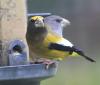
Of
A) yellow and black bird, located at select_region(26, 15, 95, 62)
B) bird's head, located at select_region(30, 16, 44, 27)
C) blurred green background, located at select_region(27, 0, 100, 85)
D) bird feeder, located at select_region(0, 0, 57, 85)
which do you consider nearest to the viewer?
bird feeder, located at select_region(0, 0, 57, 85)

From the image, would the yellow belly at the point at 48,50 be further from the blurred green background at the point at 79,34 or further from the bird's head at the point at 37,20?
the blurred green background at the point at 79,34

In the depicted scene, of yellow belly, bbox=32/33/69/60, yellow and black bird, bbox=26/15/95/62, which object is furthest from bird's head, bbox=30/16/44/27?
yellow belly, bbox=32/33/69/60

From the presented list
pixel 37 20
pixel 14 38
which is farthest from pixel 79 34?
pixel 14 38

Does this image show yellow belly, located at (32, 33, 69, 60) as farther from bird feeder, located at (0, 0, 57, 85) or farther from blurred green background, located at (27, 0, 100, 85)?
blurred green background, located at (27, 0, 100, 85)

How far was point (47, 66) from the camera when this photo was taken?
436cm

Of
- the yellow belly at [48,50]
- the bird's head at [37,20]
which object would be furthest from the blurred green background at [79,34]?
the bird's head at [37,20]

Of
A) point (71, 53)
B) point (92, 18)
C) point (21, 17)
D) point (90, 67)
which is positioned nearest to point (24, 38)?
point (21, 17)

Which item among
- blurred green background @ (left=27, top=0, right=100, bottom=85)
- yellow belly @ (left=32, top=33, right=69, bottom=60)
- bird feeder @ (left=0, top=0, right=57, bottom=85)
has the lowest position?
blurred green background @ (left=27, top=0, right=100, bottom=85)

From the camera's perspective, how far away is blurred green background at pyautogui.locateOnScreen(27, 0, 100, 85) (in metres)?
8.93

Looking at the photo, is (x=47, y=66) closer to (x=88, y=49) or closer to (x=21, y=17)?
(x=21, y=17)

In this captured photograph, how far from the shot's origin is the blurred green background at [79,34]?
8930mm

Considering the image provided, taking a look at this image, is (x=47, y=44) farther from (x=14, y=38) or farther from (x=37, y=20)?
(x=14, y=38)

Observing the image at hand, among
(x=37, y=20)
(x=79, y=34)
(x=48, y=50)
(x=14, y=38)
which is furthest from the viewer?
(x=79, y=34)

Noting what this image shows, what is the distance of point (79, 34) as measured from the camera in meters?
10.6
